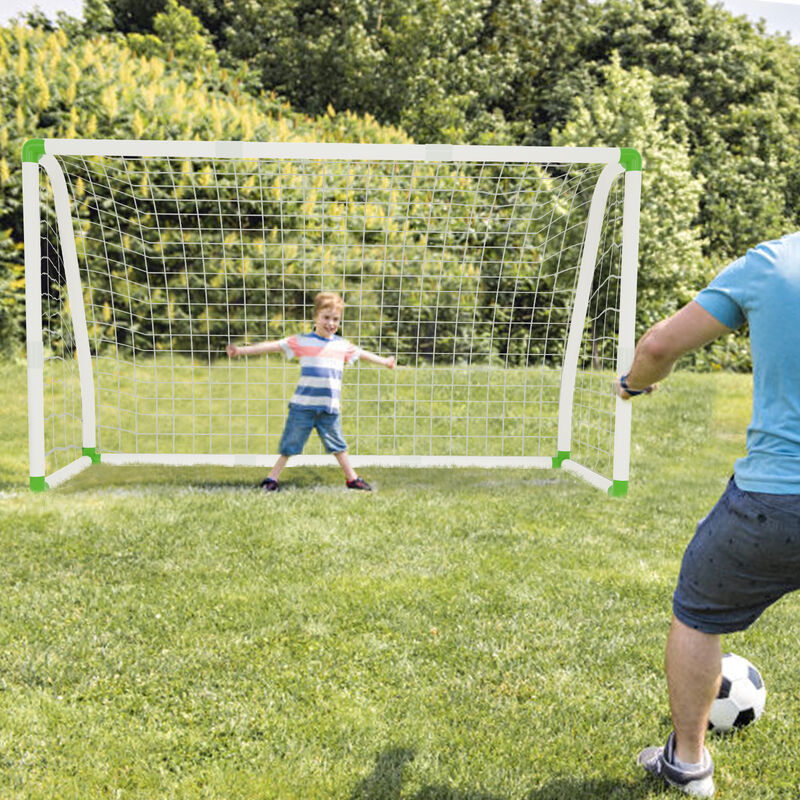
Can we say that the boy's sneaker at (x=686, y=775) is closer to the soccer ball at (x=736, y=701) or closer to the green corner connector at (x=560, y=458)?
the soccer ball at (x=736, y=701)

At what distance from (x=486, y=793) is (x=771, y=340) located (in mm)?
1602

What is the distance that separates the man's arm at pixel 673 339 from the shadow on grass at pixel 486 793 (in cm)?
127

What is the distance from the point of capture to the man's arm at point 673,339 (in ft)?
7.74

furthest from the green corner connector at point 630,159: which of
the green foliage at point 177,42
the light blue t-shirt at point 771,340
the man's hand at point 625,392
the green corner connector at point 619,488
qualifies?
the green foliage at point 177,42

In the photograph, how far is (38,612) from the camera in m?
3.95

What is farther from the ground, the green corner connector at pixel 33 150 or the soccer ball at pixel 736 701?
the green corner connector at pixel 33 150

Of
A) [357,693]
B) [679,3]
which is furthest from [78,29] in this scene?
[357,693]

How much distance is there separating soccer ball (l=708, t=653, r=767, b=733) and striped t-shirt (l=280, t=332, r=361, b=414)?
3322mm

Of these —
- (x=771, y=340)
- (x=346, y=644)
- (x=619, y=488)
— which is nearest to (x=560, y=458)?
(x=619, y=488)

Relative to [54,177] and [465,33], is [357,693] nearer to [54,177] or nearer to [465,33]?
[54,177]

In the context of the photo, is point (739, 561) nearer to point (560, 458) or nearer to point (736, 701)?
point (736, 701)

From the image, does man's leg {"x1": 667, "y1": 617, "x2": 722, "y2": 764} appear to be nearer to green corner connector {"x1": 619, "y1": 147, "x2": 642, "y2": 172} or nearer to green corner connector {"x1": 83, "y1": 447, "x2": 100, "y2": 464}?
green corner connector {"x1": 619, "y1": 147, "x2": 642, "y2": 172}

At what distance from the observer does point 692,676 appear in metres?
2.54

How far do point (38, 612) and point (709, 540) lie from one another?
2.95 m
